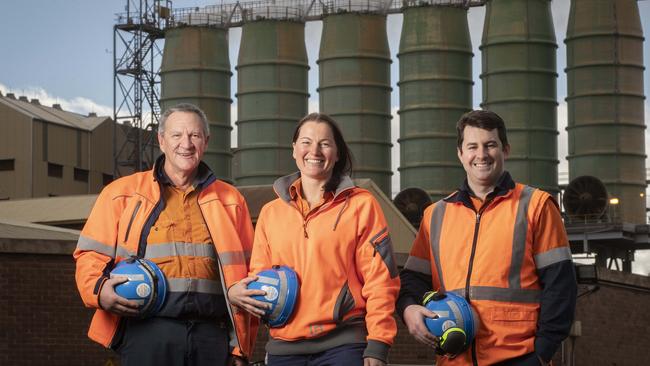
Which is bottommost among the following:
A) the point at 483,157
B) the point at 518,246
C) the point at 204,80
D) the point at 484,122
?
the point at 518,246

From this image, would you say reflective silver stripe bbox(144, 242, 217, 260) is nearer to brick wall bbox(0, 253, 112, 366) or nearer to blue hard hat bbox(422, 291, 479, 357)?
blue hard hat bbox(422, 291, 479, 357)

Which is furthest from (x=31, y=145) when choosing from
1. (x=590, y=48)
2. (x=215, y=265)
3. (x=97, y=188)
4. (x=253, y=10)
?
(x=215, y=265)

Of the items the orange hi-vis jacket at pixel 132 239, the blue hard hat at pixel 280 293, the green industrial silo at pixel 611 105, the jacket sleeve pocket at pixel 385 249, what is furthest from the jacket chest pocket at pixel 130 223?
the green industrial silo at pixel 611 105

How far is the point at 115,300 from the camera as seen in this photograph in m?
5.47

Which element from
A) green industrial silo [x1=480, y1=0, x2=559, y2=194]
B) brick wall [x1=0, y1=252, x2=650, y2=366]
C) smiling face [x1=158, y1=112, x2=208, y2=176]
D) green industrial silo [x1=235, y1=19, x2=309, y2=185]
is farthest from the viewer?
green industrial silo [x1=235, y1=19, x2=309, y2=185]

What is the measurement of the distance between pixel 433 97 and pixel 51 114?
55.2ft

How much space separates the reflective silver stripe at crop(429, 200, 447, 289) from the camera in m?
5.77

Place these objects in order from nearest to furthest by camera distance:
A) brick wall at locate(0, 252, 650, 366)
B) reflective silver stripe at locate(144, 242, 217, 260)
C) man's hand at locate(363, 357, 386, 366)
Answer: man's hand at locate(363, 357, 386, 366) → reflective silver stripe at locate(144, 242, 217, 260) → brick wall at locate(0, 252, 650, 366)

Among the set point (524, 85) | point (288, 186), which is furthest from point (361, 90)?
point (288, 186)

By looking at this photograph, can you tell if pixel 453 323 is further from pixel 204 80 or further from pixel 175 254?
pixel 204 80

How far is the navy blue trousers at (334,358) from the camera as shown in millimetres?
5352

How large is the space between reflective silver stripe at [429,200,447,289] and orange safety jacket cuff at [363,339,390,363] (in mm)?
562

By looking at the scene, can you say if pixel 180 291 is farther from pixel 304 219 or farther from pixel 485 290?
pixel 485 290

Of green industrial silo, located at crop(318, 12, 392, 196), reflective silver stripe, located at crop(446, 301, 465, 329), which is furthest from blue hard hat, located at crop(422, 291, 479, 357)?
green industrial silo, located at crop(318, 12, 392, 196)
